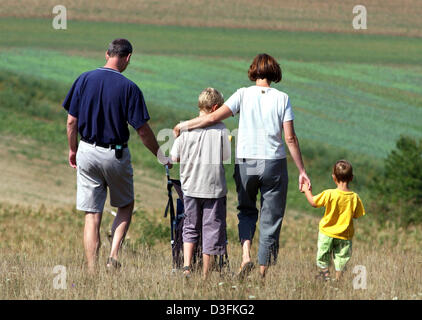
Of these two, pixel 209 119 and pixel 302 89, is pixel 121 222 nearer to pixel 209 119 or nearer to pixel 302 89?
pixel 209 119

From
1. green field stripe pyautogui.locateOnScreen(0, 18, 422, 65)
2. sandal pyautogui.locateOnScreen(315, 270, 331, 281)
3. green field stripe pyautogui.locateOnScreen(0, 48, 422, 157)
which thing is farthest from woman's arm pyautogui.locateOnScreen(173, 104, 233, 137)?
green field stripe pyautogui.locateOnScreen(0, 18, 422, 65)

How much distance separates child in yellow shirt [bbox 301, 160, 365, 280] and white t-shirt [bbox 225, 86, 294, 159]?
0.52m

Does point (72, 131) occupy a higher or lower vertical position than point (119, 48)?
lower

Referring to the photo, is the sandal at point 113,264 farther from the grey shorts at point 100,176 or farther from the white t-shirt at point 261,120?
the white t-shirt at point 261,120

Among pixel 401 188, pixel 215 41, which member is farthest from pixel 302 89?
pixel 401 188

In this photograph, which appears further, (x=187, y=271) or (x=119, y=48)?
(x=119, y=48)

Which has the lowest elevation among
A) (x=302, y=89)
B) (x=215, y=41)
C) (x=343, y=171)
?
(x=302, y=89)

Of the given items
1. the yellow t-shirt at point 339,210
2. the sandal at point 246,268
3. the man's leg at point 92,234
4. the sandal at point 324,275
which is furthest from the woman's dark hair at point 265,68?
the man's leg at point 92,234

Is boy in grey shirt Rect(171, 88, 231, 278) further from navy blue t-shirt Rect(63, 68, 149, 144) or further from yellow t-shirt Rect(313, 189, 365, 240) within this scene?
yellow t-shirt Rect(313, 189, 365, 240)

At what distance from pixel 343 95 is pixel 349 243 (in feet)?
102

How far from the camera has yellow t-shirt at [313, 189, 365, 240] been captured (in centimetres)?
638

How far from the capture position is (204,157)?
616 cm

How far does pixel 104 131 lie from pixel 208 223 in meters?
1.09
